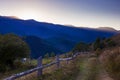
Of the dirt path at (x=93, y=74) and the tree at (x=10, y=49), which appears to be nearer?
the dirt path at (x=93, y=74)

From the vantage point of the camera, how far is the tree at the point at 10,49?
232ft

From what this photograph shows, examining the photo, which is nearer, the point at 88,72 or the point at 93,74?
the point at 93,74

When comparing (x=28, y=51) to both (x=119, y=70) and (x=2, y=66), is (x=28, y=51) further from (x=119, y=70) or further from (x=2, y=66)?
(x=119, y=70)

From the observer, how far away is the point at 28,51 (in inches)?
2990

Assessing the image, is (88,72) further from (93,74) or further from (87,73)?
(93,74)

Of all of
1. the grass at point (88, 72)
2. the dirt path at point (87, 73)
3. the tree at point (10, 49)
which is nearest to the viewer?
the dirt path at point (87, 73)

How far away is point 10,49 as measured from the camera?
7156cm

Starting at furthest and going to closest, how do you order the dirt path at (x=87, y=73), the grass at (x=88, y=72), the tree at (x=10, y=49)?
the tree at (x=10, y=49), the grass at (x=88, y=72), the dirt path at (x=87, y=73)

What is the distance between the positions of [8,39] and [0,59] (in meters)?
5.15

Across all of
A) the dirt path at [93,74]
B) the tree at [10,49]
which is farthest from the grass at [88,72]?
the tree at [10,49]

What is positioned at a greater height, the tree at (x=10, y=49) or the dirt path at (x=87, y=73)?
the dirt path at (x=87, y=73)

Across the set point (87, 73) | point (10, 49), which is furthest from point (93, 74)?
point (10, 49)

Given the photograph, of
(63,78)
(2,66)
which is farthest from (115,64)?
(2,66)

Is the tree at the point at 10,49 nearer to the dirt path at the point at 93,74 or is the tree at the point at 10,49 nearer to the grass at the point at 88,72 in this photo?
the grass at the point at 88,72
